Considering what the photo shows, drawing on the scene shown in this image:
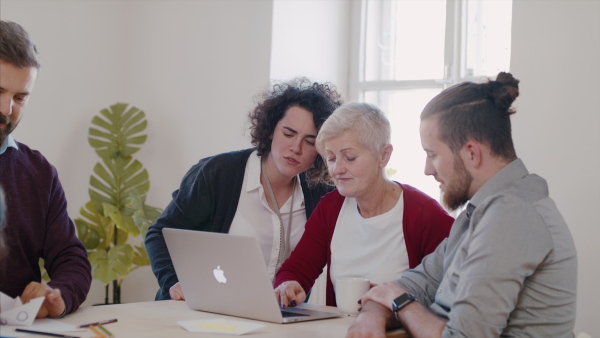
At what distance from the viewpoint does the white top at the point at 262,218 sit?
2625 mm

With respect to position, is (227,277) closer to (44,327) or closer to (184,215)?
(44,327)

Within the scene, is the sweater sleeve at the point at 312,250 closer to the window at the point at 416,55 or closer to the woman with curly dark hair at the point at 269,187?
the woman with curly dark hair at the point at 269,187

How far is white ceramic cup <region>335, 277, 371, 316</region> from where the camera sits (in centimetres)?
200

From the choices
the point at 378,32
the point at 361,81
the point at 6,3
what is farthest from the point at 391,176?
the point at 6,3

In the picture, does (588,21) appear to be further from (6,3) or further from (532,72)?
(6,3)

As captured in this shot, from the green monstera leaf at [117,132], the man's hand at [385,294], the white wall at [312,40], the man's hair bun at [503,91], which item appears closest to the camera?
the man's hair bun at [503,91]

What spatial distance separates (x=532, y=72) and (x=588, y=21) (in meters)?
0.36

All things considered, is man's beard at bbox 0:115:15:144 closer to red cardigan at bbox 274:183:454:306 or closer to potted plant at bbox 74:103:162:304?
red cardigan at bbox 274:183:454:306

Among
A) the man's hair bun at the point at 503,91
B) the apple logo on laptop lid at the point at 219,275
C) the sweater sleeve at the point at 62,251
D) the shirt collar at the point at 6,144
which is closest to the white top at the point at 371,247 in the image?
the apple logo on laptop lid at the point at 219,275

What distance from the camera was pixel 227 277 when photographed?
6.26ft

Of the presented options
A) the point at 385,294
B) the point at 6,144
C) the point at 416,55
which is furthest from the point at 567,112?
the point at 6,144

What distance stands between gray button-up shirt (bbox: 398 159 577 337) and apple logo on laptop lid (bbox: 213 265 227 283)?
65 centimetres

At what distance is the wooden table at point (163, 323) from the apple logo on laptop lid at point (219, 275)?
105 mm

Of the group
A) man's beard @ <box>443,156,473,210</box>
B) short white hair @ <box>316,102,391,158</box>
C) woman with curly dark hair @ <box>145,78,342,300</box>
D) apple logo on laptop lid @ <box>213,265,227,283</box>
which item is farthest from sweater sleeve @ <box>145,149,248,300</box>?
man's beard @ <box>443,156,473,210</box>
